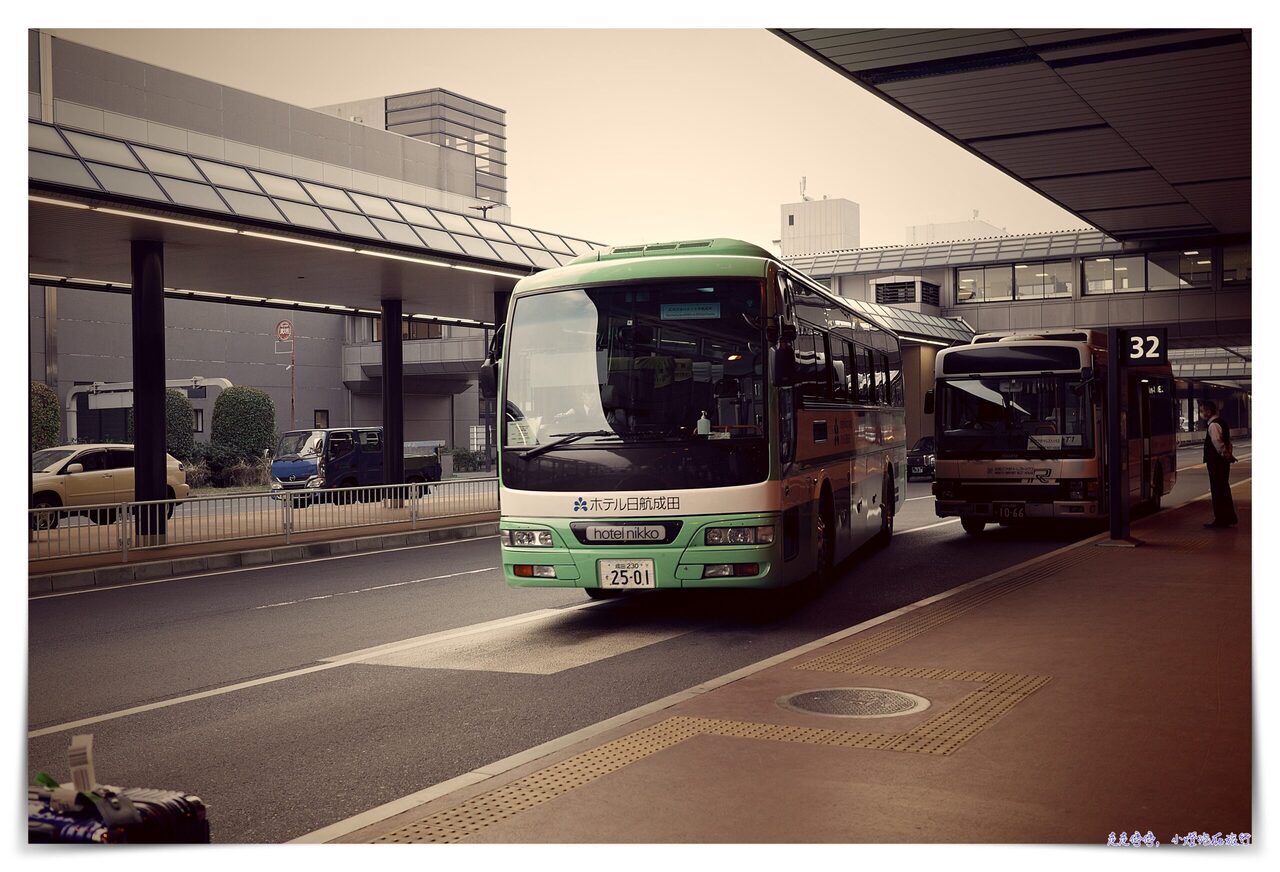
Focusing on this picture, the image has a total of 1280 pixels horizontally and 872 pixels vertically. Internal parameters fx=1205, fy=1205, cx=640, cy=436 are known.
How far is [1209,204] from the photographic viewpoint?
989 inches

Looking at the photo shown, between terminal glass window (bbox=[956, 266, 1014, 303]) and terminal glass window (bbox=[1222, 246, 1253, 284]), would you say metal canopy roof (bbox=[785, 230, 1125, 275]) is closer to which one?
terminal glass window (bbox=[956, 266, 1014, 303])

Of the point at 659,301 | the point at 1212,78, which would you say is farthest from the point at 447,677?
the point at 1212,78

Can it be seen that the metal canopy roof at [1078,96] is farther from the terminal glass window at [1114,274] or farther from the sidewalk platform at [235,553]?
the terminal glass window at [1114,274]

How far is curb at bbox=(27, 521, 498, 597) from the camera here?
50.2 ft

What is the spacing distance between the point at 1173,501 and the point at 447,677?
2267cm

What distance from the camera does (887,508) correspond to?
707 inches

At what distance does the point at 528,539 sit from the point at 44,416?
2407cm

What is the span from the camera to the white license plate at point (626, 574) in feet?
34.0

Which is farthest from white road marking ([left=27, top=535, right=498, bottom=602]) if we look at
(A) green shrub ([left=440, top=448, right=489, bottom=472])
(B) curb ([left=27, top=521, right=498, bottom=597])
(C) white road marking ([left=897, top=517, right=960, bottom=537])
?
(A) green shrub ([left=440, top=448, right=489, bottom=472])

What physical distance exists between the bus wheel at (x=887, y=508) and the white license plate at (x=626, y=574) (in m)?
7.93

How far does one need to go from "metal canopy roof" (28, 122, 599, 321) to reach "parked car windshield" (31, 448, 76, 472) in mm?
3802

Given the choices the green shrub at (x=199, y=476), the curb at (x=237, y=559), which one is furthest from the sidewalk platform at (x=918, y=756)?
the green shrub at (x=199, y=476)

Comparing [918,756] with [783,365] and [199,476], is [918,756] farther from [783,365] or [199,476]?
[199,476]
